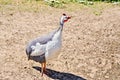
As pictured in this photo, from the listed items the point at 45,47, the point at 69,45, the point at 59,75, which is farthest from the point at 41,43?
the point at 69,45

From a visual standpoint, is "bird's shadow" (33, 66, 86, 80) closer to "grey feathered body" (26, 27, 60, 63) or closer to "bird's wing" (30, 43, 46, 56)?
"grey feathered body" (26, 27, 60, 63)

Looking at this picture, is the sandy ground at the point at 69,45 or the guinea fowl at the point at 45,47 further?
the sandy ground at the point at 69,45

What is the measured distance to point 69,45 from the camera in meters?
10.3

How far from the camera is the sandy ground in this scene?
29.1 ft

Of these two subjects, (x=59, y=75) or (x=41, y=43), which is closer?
(x=41, y=43)

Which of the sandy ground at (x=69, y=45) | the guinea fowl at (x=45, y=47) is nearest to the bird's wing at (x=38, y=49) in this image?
the guinea fowl at (x=45, y=47)

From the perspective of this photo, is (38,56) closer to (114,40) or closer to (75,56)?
(75,56)

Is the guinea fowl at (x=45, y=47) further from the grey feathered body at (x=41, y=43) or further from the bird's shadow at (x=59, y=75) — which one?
the bird's shadow at (x=59, y=75)

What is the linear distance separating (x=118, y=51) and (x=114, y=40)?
0.67 m

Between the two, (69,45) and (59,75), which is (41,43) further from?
(69,45)

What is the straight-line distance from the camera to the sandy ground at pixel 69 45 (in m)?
8.88

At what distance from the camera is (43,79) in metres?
8.53

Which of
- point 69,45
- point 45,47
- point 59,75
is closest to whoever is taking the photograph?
point 45,47

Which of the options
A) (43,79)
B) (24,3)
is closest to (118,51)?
(43,79)
